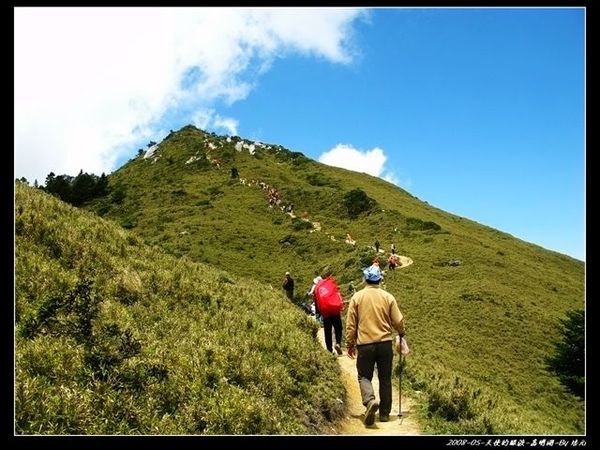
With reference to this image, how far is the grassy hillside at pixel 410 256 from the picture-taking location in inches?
1012

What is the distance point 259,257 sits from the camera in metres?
58.3

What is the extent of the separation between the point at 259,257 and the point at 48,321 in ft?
161

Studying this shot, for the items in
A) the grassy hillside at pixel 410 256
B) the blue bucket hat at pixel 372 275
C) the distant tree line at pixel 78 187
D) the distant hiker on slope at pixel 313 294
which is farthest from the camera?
the distant tree line at pixel 78 187

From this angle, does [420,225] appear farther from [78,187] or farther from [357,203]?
[78,187]

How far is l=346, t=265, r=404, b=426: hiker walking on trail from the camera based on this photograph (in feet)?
30.0

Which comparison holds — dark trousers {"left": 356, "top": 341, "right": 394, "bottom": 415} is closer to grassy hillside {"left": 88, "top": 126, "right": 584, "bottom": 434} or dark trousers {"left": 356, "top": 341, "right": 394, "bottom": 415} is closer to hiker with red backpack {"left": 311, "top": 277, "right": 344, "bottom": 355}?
grassy hillside {"left": 88, "top": 126, "right": 584, "bottom": 434}

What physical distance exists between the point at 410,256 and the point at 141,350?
45516mm

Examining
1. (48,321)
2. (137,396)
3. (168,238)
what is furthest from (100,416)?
(168,238)

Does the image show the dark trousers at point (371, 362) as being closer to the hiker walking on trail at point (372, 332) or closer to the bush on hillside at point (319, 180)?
the hiker walking on trail at point (372, 332)

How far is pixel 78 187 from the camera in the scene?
83.5 m

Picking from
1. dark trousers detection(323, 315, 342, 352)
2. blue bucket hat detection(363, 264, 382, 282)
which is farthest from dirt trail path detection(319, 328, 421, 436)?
blue bucket hat detection(363, 264, 382, 282)

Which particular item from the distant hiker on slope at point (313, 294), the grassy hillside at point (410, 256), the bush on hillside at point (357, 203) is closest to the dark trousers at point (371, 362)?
the grassy hillside at point (410, 256)

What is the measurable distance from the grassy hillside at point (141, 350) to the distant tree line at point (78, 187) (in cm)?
6773
